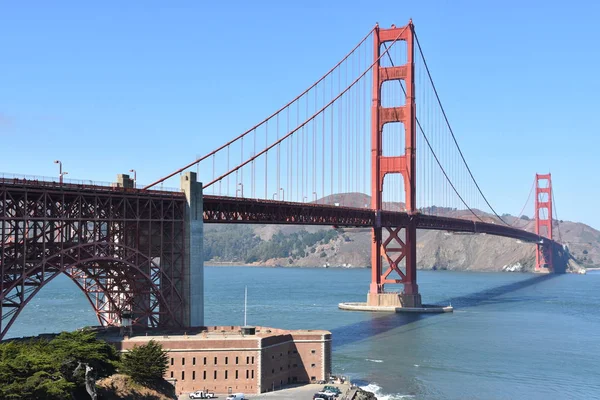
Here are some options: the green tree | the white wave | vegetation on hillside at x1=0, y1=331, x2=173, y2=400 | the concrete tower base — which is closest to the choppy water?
the white wave

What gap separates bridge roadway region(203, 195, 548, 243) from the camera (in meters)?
68.1

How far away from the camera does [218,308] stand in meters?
106

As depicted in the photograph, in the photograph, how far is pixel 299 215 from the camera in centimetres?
8319

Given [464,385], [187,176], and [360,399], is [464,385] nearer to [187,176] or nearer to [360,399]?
[360,399]

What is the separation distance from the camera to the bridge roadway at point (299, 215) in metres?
68.1

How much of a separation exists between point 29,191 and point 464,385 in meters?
31.8

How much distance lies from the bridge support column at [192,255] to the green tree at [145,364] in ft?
41.7

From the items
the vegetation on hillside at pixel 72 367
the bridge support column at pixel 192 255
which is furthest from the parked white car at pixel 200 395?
the bridge support column at pixel 192 255

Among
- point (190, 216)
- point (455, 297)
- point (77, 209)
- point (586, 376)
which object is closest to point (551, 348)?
point (586, 376)

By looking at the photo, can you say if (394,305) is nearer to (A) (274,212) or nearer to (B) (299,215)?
(B) (299,215)

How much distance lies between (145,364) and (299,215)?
4045 centimetres

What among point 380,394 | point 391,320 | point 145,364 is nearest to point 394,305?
point 391,320

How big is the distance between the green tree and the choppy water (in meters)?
15.1

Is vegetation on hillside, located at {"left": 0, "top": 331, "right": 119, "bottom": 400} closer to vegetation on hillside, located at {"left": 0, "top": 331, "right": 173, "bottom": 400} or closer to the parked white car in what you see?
vegetation on hillside, located at {"left": 0, "top": 331, "right": 173, "bottom": 400}
